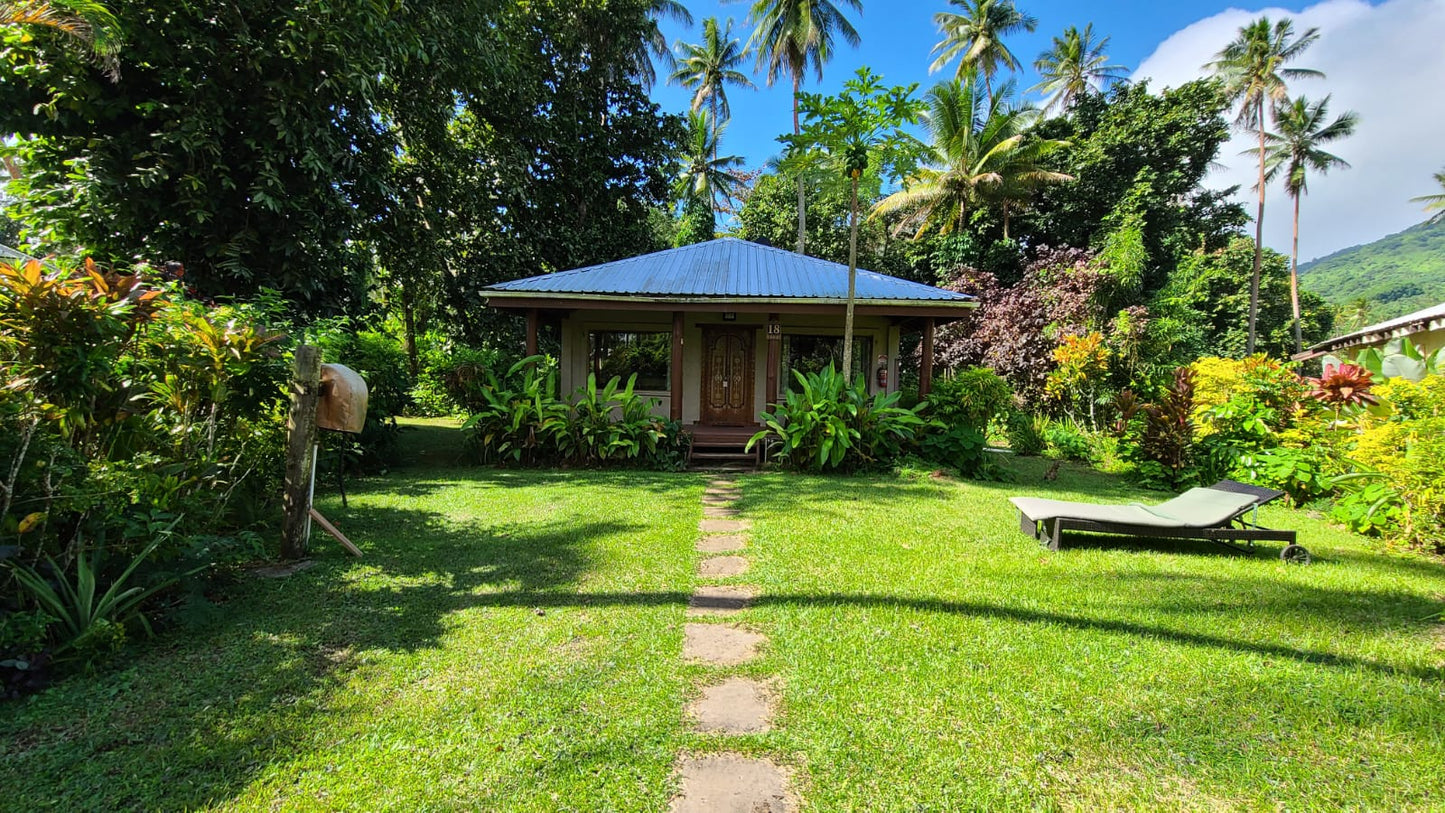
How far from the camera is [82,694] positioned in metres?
2.32

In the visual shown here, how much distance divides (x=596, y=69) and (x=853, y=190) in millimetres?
11070

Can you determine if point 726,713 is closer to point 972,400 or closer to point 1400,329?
point 972,400

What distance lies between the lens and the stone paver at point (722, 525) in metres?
5.12

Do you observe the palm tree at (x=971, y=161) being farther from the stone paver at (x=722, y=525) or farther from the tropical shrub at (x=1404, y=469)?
the stone paver at (x=722, y=525)

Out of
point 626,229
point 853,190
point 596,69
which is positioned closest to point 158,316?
point 853,190

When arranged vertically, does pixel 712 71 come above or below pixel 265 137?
above

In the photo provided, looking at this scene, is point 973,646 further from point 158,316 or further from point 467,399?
point 467,399

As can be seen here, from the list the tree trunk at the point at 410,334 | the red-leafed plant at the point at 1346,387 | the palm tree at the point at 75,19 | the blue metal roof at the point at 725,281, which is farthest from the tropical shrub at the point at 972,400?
the tree trunk at the point at 410,334

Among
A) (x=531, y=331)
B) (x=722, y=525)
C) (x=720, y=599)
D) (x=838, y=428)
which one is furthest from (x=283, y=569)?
(x=531, y=331)

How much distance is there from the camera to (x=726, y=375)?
11.8 metres

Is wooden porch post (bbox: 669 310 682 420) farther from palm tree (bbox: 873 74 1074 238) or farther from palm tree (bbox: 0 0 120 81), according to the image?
palm tree (bbox: 873 74 1074 238)

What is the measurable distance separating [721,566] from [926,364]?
7.49m

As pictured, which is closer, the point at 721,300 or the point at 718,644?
the point at 718,644

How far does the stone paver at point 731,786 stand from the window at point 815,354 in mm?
10343
